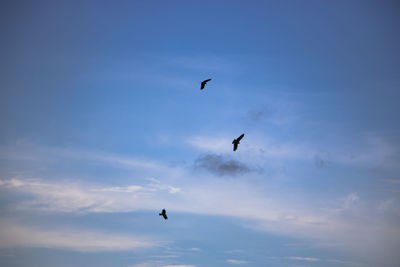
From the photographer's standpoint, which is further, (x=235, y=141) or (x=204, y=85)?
(x=204, y=85)

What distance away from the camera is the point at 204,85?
63156 mm

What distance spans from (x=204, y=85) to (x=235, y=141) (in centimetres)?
1232

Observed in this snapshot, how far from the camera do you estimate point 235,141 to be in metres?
56.6

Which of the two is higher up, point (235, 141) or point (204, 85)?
point (204, 85)
